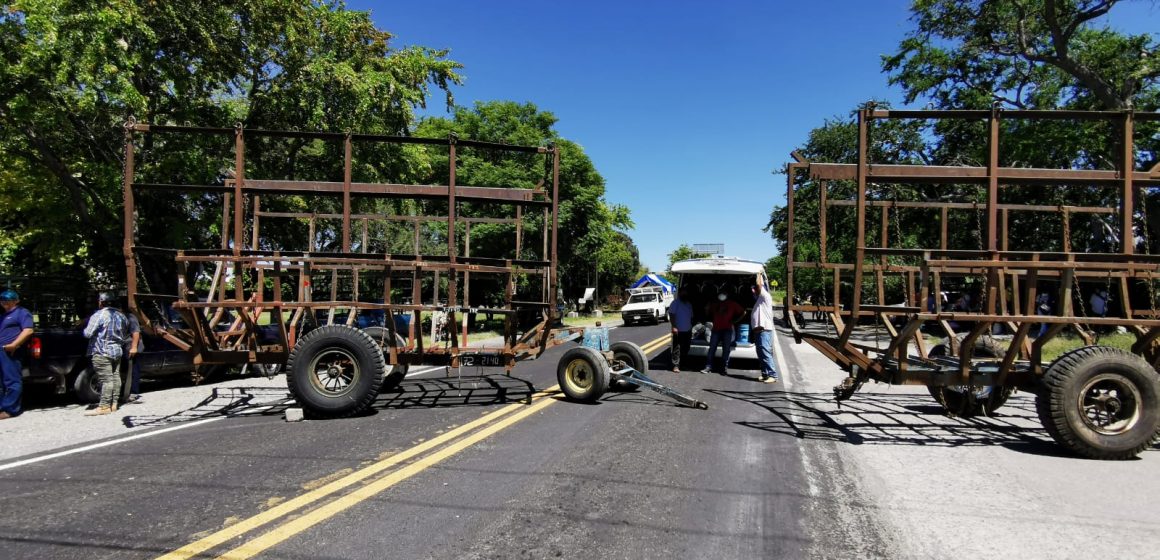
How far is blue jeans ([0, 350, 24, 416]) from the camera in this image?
743 cm

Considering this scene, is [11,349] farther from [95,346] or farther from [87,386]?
[87,386]

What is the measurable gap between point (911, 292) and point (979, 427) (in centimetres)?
176

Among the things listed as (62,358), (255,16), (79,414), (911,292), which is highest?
(255,16)

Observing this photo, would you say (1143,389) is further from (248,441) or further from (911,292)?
(248,441)

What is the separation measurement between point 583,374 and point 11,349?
7176 millimetres

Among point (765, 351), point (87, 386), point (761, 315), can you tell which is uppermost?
point (761, 315)

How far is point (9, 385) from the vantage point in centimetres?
746

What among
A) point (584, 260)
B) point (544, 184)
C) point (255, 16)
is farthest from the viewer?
point (584, 260)

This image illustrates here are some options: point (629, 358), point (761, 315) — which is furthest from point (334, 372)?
point (761, 315)

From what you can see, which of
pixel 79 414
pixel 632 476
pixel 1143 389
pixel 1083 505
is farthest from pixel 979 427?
pixel 79 414

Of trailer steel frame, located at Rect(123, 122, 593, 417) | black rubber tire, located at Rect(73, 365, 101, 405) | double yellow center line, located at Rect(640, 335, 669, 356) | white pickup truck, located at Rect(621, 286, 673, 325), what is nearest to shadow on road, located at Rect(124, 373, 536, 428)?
trailer steel frame, located at Rect(123, 122, 593, 417)

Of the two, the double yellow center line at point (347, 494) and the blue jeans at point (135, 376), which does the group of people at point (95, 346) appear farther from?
the double yellow center line at point (347, 494)

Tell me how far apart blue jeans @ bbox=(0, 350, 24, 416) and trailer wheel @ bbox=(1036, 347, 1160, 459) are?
38.1 ft

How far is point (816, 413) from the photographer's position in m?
7.85
